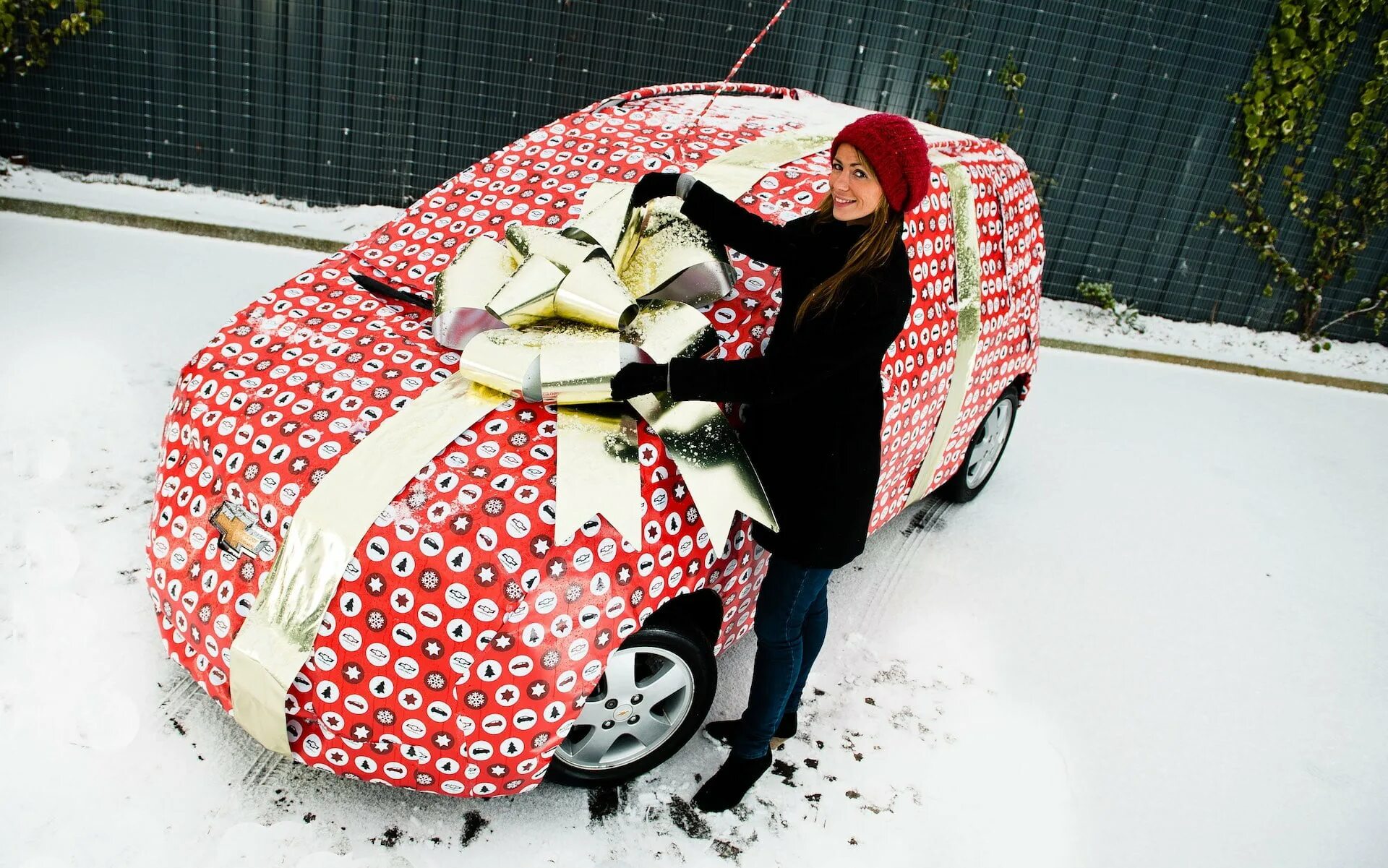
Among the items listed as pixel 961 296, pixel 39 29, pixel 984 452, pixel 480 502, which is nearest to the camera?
pixel 480 502

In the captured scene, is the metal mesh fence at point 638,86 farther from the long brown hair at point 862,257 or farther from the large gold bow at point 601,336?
the long brown hair at point 862,257

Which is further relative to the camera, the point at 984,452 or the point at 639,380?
the point at 984,452

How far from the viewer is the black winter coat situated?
69.8 inches

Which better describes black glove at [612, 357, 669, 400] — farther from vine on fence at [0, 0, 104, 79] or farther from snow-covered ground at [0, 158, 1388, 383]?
vine on fence at [0, 0, 104, 79]

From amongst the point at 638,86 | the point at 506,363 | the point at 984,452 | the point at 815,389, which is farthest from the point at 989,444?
the point at 638,86

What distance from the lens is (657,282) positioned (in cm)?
208

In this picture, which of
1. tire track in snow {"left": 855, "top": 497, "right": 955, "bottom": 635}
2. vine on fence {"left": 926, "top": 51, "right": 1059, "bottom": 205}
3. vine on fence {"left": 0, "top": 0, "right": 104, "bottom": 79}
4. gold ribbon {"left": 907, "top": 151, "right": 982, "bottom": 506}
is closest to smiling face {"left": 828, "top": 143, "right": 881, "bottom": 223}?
gold ribbon {"left": 907, "top": 151, "right": 982, "bottom": 506}

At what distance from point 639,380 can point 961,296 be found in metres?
1.31

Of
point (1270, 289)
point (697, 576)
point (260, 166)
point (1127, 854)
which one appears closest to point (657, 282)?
point (697, 576)

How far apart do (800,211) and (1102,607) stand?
189 cm

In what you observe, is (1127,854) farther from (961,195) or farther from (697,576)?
(961,195)

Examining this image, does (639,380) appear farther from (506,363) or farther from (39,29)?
(39,29)

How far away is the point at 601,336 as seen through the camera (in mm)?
1913

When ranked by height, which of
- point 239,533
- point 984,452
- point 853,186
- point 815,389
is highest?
point 853,186
